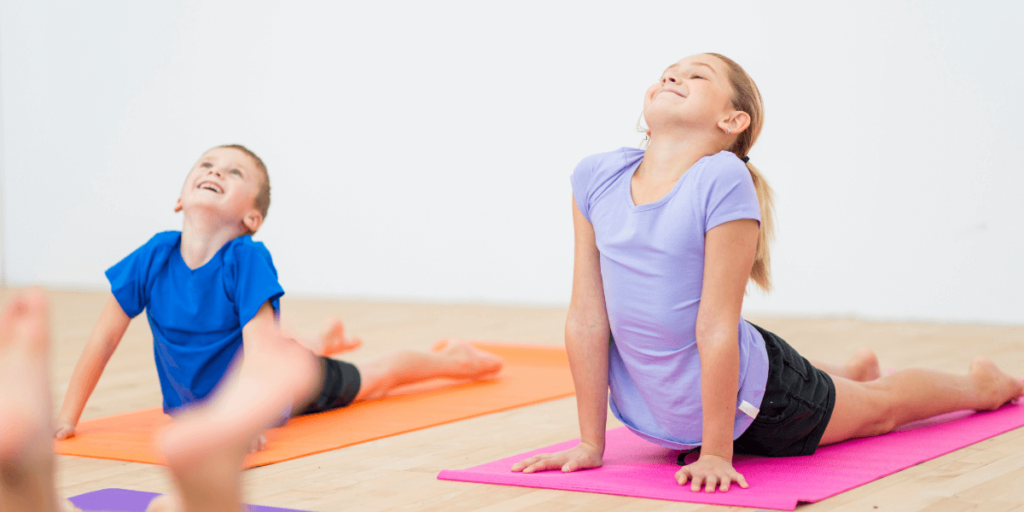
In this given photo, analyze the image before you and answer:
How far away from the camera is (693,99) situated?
1.57 m

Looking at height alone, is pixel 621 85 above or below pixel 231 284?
above

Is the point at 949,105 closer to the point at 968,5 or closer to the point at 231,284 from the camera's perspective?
the point at 968,5

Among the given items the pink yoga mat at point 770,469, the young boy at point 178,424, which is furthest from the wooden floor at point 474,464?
the young boy at point 178,424

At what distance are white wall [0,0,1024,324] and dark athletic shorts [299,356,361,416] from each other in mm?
2471

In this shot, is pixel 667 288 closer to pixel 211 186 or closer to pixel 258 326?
pixel 258 326

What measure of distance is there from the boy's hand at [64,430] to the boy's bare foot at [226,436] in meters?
1.31

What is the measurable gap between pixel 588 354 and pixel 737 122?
17.1 inches

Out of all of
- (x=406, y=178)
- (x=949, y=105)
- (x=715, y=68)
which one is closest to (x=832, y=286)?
(x=949, y=105)

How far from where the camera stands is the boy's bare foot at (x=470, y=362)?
2.58m

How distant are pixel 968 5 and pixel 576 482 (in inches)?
125

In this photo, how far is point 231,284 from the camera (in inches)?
75.1

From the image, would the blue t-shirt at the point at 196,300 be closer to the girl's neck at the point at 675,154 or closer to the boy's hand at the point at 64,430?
the boy's hand at the point at 64,430

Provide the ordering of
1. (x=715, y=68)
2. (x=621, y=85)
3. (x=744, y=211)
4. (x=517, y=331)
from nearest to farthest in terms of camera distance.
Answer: (x=744, y=211) → (x=715, y=68) → (x=517, y=331) → (x=621, y=85)

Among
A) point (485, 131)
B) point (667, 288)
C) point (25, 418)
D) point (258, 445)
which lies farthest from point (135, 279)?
point (485, 131)
